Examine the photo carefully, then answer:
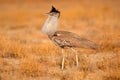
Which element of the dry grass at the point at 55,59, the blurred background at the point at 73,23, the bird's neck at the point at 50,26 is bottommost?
the dry grass at the point at 55,59

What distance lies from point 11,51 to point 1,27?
7.03m

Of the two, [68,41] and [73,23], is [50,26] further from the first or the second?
[73,23]

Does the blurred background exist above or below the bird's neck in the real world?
above

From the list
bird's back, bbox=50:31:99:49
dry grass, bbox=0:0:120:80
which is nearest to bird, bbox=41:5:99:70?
bird's back, bbox=50:31:99:49

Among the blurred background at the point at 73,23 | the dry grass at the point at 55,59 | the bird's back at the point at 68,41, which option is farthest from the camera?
the blurred background at the point at 73,23

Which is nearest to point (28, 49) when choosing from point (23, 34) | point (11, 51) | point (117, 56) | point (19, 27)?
point (11, 51)

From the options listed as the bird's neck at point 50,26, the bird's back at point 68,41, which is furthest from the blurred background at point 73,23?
the bird's neck at point 50,26

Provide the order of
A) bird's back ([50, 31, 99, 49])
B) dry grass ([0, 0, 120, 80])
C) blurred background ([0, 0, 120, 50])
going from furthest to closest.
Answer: blurred background ([0, 0, 120, 50])
bird's back ([50, 31, 99, 49])
dry grass ([0, 0, 120, 80])

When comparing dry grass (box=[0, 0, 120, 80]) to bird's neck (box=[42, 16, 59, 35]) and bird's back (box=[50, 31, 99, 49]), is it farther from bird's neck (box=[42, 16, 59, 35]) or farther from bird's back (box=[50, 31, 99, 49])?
bird's neck (box=[42, 16, 59, 35])

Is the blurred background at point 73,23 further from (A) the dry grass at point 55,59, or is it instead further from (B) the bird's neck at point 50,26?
(B) the bird's neck at point 50,26

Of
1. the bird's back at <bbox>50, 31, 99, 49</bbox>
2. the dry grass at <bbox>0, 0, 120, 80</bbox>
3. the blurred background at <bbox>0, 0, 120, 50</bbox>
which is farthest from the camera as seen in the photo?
the blurred background at <bbox>0, 0, 120, 50</bbox>

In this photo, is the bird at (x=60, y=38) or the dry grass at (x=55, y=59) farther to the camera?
the bird at (x=60, y=38)

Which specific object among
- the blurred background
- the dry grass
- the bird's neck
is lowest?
the dry grass

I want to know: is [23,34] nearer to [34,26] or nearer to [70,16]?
[34,26]
